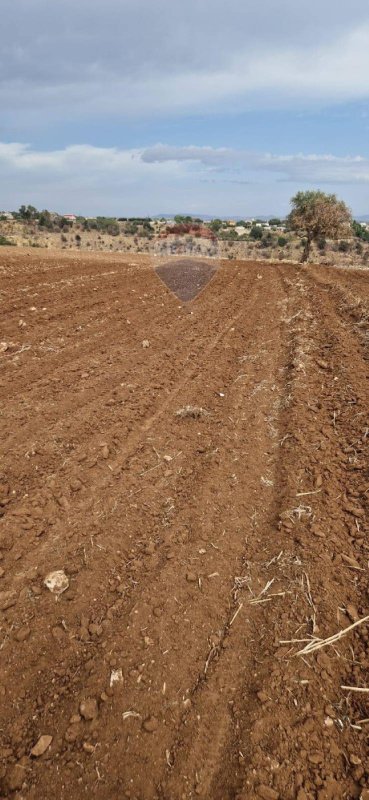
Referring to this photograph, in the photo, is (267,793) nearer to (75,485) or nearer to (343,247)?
(75,485)

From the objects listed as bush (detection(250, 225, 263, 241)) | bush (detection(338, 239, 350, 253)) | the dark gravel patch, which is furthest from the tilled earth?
bush (detection(250, 225, 263, 241))

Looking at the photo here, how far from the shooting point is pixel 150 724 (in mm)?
2008

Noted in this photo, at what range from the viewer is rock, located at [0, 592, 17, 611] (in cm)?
259

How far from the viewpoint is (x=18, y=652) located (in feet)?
7.68

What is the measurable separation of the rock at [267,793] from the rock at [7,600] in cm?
165

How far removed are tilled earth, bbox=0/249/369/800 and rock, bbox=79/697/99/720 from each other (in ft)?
0.03

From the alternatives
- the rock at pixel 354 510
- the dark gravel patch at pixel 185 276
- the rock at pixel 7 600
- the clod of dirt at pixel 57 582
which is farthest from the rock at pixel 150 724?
the dark gravel patch at pixel 185 276

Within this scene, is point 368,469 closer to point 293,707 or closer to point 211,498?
point 211,498

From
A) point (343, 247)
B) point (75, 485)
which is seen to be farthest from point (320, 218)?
point (75, 485)

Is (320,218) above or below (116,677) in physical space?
above

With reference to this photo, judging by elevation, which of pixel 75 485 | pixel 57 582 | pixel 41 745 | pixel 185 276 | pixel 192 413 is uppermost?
pixel 185 276

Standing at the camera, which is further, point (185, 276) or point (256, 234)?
point (256, 234)

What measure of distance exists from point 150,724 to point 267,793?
1.88 feet

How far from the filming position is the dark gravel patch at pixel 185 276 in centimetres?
1204
